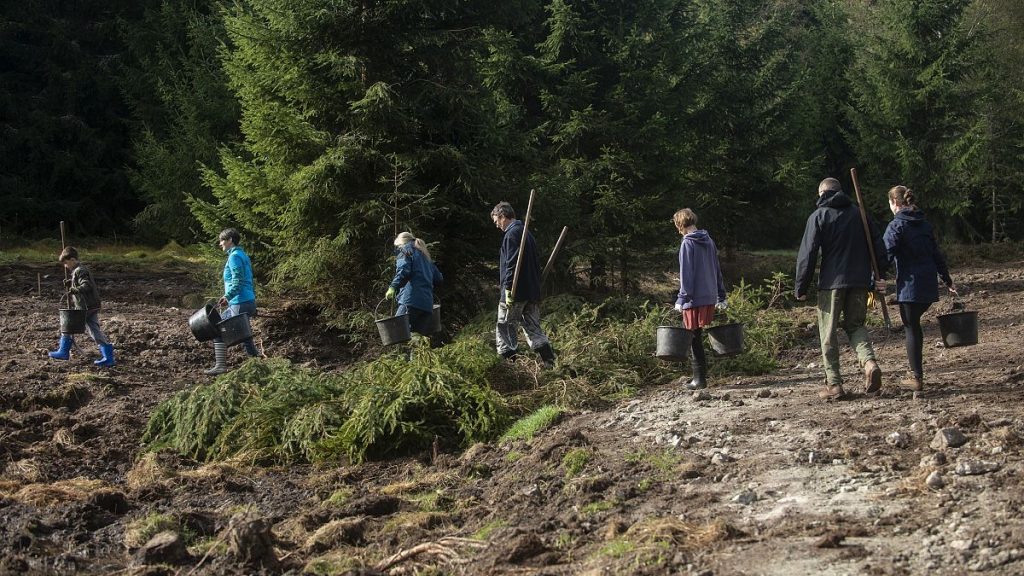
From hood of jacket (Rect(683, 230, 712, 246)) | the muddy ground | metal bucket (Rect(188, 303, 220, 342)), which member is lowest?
the muddy ground

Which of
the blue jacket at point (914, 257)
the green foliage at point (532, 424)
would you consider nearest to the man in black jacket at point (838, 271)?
the blue jacket at point (914, 257)

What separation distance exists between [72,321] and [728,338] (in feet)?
26.1

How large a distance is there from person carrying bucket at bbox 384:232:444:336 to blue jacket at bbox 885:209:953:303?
4.88 meters

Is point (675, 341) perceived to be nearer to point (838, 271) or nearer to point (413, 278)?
point (838, 271)

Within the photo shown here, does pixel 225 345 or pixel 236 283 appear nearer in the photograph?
pixel 236 283

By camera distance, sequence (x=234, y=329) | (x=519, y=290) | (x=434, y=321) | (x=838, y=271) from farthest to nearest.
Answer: (x=234, y=329) < (x=434, y=321) < (x=519, y=290) < (x=838, y=271)

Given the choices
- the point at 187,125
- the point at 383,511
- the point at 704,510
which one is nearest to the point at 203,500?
the point at 383,511

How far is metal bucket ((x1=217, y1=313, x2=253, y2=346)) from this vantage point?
478 inches

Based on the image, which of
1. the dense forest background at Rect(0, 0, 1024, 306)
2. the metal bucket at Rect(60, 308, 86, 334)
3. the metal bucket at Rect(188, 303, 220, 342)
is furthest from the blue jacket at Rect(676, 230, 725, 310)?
the metal bucket at Rect(60, 308, 86, 334)

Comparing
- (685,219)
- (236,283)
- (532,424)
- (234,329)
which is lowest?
(532,424)

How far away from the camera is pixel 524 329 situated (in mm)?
11305

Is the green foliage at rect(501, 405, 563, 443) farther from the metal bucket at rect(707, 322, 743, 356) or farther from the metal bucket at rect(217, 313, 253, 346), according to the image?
the metal bucket at rect(217, 313, 253, 346)

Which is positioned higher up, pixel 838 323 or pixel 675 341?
pixel 838 323

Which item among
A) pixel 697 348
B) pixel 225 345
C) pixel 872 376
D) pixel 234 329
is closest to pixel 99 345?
pixel 225 345
